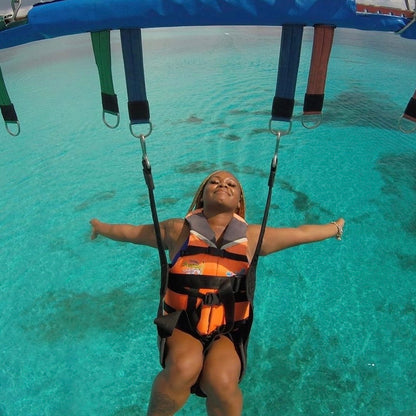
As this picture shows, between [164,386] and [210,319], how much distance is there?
473 millimetres

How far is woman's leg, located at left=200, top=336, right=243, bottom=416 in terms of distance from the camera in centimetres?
202

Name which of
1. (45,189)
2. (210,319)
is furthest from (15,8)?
(45,189)

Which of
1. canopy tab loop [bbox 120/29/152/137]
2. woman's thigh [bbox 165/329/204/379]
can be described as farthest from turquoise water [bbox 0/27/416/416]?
canopy tab loop [bbox 120/29/152/137]

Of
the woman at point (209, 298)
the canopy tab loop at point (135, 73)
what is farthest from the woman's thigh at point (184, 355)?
the canopy tab loop at point (135, 73)

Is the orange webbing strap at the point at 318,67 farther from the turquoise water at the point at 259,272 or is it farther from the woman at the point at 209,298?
the turquoise water at the point at 259,272

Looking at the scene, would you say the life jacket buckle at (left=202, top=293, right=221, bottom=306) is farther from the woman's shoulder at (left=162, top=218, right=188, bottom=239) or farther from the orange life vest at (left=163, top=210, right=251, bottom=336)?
the woman's shoulder at (left=162, top=218, right=188, bottom=239)

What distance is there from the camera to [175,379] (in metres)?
2.04

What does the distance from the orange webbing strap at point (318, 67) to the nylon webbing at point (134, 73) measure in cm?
114

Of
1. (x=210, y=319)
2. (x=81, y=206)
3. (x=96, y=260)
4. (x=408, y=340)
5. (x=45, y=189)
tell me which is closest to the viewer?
(x=210, y=319)

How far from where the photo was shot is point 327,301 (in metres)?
4.38

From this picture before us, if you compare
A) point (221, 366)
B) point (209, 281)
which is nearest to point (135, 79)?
point (209, 281)

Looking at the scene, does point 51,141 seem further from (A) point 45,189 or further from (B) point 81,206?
(B) point 81,206

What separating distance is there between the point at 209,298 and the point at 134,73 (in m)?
1.63

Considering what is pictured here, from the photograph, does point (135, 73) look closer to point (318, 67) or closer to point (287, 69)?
point (287, 69)
